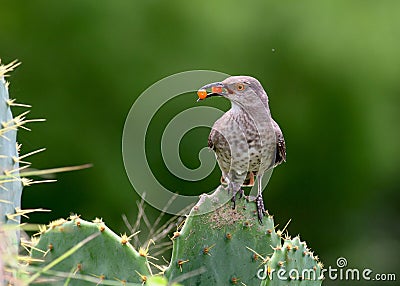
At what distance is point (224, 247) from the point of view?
293 centimetres

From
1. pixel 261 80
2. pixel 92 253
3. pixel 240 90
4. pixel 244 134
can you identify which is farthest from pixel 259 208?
pixel 261 80

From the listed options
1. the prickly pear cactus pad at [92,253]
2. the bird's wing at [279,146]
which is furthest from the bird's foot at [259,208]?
the prickly pear cactus pad at [92,253]

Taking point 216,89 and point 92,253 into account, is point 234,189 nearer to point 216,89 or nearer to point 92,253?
point 216,89

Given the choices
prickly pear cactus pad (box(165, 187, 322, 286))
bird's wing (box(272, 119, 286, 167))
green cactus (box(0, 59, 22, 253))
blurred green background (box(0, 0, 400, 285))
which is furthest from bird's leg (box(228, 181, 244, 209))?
Result: blurred green background (box(0, 0, 400, 285))

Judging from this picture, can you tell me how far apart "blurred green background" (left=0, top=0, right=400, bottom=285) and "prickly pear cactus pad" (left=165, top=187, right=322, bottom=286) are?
394 cm

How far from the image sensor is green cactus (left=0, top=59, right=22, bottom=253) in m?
2.64

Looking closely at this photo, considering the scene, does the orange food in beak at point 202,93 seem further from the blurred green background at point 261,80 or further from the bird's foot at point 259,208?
the blurred green background at point 261,80

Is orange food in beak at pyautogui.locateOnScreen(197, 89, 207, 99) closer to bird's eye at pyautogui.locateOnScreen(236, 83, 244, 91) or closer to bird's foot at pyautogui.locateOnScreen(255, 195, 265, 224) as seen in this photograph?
bird's eye at pyautogui.locateOnScreen(236, 83, 244, 91)

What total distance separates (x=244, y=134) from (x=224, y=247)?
1.35 feet

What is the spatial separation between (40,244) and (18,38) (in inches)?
186

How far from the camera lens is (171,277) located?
2.80 m

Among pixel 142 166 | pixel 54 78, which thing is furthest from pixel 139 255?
pixel 54 78

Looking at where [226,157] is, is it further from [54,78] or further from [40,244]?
[54,78]

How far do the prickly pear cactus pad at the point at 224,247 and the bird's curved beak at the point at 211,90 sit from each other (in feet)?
0.99
